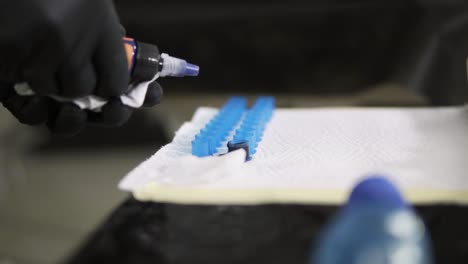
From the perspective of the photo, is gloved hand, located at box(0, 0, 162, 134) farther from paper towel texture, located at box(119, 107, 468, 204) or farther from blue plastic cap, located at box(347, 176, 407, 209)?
blue plastic cap, located at box(347, 176, 407, 209)

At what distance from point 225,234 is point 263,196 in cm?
6

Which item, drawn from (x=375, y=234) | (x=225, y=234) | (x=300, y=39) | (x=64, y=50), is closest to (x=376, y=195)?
(x=375, y=234)

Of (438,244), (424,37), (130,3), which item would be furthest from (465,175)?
(130,3)

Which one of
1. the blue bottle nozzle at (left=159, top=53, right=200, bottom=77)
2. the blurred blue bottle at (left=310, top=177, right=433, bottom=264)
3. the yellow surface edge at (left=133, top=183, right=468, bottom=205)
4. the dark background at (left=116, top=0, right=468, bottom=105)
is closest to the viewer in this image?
the blurred blue bottle at (left=310, top=177, right=433, bottom=264)

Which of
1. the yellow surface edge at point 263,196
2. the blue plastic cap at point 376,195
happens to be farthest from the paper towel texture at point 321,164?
the blue plastic cap at point 376,195

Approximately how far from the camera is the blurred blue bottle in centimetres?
30

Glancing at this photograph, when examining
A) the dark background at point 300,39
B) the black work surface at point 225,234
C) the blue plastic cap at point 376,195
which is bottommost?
the black work surface at point 225,234

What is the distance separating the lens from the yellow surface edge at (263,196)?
45 centimetres

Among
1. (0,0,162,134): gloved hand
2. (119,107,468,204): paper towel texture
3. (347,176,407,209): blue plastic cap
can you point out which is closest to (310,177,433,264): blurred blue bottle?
(347,176,407,209): blue plastic cap

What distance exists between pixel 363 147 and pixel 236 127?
18cm

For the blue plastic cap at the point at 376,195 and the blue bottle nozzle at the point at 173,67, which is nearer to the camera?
the blue plastic cap at the point at 376,195

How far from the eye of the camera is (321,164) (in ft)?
1.77

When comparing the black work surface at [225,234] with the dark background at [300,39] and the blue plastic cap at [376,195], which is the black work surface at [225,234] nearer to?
the blue plastic cap at [376,195]

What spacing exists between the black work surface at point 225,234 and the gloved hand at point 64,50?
125mm
